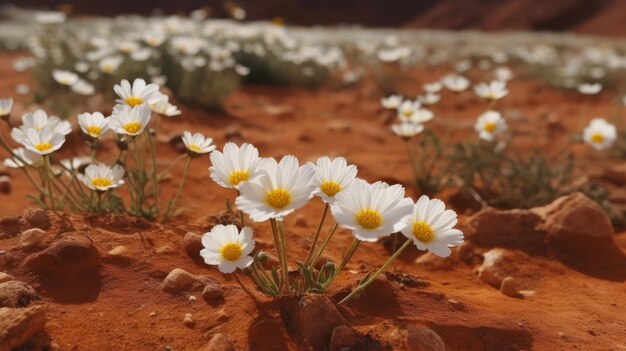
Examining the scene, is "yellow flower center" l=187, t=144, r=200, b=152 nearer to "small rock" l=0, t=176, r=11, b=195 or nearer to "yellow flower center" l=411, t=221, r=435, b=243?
"yellow flower center" l=411, t=221, r=435, b=243

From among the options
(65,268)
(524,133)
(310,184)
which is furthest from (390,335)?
(524,133)

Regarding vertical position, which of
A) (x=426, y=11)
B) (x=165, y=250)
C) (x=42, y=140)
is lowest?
(x=426, y=11)

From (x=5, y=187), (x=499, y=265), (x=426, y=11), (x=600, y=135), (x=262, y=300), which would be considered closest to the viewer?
(x=262, y=300)

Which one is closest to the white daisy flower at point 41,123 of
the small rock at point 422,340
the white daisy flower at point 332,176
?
the white daisy flower at point 332,176

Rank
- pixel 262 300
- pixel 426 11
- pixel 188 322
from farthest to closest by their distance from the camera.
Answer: pixel 426 11 < pixel 262 300 < pixel 188 322

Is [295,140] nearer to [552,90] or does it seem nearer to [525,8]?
[552,90]

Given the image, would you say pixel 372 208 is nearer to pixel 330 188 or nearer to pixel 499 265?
pixel 330 188

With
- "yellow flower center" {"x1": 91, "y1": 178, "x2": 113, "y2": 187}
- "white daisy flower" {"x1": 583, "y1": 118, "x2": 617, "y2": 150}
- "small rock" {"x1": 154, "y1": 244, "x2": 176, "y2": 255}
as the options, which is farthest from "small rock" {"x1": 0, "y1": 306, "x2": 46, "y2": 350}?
"white daisy flower" {"x1": 583, "y1": 118, "x2": 617, "y2": 150}

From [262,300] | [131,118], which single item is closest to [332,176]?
[262,300]
